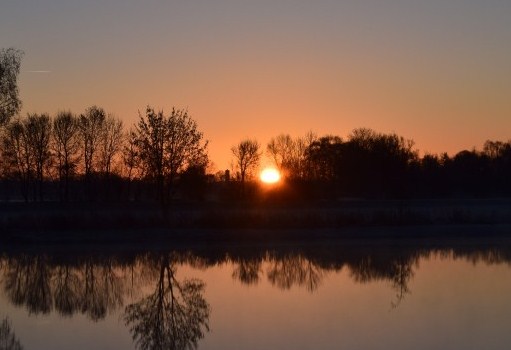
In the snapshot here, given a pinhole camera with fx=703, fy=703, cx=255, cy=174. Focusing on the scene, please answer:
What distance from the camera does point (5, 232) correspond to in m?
33.5

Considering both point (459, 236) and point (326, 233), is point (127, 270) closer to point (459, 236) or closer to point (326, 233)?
point (326, 233)

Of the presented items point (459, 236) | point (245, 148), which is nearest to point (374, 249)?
point (459, 236)

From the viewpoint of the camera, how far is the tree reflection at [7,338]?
1176cm

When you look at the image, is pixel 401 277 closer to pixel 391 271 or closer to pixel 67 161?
pixel 391 271

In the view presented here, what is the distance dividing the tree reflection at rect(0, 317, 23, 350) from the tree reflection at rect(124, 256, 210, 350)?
202 centimetres

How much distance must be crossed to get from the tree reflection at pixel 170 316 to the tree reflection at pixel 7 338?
6.62ft

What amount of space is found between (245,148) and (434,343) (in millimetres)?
68860

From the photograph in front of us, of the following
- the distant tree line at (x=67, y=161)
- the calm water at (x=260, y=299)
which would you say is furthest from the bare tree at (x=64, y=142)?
the calm water at (x=260, y=299)

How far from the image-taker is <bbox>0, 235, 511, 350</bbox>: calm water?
12352 mm

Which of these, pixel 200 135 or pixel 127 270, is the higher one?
pixel 200 135

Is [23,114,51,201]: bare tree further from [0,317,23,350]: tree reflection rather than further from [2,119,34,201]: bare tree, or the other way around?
[0,317,23,350]: tree reflection

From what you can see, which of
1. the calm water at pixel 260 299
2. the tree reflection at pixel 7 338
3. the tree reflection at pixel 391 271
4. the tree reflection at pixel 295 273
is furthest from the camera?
the tree reflection at pixel 295 273

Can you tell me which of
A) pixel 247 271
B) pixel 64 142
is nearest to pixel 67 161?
pixel 64 142

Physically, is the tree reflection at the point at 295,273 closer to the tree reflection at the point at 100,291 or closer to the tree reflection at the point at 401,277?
the tree reflection at the point at 401,277
